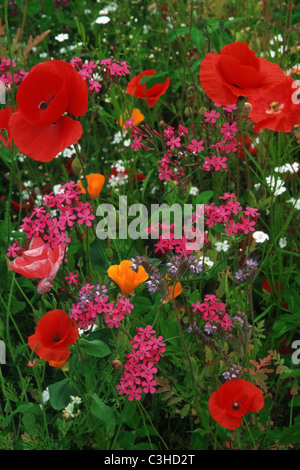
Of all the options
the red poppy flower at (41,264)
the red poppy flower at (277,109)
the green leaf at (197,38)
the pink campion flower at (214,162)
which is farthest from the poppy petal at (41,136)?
the green leaf at (197,38)

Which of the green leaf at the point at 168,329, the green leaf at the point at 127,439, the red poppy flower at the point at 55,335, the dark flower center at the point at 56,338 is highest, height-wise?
the red poppy flower at the point at 55,335

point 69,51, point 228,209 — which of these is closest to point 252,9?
point 69,51

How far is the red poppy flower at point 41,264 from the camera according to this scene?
913 mm

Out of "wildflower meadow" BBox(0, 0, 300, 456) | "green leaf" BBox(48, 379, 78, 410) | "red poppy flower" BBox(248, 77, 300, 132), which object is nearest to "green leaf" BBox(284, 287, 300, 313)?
"wildflower meadow" BBox(0, 0, 300, 456)

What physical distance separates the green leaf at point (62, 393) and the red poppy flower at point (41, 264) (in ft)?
0.82

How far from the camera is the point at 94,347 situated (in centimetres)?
102

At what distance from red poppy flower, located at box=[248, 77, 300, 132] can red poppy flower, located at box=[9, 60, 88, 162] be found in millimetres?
364

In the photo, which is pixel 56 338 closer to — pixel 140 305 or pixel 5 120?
pixel 140 305

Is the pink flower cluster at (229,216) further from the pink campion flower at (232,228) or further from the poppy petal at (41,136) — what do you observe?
the poppy petal at (41,136)

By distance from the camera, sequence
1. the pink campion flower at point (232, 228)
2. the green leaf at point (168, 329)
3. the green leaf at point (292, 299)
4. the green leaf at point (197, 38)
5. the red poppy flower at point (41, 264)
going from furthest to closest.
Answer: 1. the green leaf at point (197, 38)
2. the green leaf at point (292, 299)
3. the green leaf at point (168, 329)
4. the pink campion flower at point (232, 228)
5. the red poppy flower at point (41, 264)

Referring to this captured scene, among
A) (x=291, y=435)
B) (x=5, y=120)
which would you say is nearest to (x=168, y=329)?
(x=291, y=435)

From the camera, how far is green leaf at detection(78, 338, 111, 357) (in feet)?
3.31

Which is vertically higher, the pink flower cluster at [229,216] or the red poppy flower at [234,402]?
the pink flower cluster at [229,216]

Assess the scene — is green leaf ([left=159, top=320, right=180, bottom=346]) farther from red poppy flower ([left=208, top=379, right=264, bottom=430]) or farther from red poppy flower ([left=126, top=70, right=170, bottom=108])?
red poppy flower ([left=126, top=70, right=170, bottom=108])
